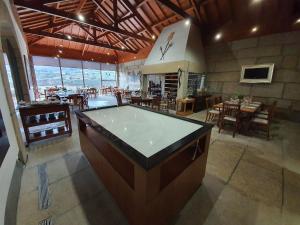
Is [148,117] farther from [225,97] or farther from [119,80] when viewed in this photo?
[119,80]

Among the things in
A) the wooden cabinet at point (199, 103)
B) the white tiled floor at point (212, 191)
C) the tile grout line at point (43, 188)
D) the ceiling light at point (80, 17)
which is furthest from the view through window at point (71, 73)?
the white tiled floor at point (212, 191)

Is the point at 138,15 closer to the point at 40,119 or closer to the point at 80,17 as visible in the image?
the point at 80,17

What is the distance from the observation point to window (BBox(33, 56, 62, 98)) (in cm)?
907

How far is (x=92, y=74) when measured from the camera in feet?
38.4

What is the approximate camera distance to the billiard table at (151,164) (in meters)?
0.99

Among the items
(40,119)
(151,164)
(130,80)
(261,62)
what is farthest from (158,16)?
(151,164)

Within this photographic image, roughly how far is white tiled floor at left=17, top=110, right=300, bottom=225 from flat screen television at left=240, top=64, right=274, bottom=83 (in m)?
3.33

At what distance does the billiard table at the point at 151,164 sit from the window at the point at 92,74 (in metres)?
10.8

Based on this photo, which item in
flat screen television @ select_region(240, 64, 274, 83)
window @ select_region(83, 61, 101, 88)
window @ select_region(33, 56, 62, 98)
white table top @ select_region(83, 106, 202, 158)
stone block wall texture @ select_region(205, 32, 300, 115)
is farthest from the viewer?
window @ select_region(83, 61, 101, 88)

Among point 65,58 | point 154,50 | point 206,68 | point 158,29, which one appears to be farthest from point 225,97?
point 65,58

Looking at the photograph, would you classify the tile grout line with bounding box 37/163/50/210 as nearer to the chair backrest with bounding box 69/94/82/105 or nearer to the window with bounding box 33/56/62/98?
the chair backrest with bounding box 69/94/82/105

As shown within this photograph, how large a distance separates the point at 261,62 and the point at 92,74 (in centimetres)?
1167

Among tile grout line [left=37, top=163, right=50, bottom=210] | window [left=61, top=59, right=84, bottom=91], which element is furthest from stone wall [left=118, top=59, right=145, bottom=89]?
tile grout line [left=37, top=163, right=50, bottom=210]

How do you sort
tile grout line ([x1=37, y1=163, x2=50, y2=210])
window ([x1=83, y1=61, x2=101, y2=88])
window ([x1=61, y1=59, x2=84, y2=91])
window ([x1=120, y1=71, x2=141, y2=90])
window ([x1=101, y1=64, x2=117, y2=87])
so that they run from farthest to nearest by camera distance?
window ([x1=101, y1=64, x2=117, y2=87]) < window ([x1=83, y1=61, x2=101, y2=88]) < window ([x1=120, y1=71, x2=141, y2=90]) < window ([x1=61, y1=59, x2=84, y2=91]) < tile grout line ([x1=37, y1=163, x2=50, y2=210])
